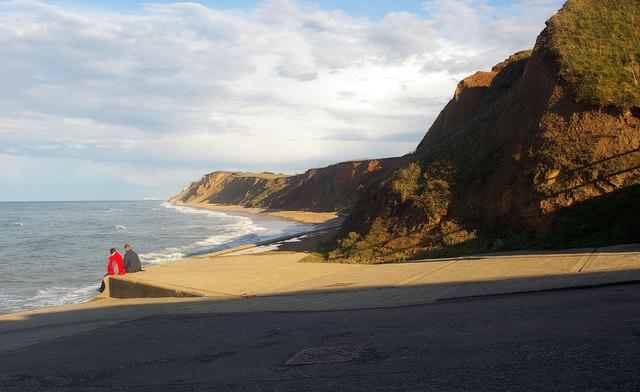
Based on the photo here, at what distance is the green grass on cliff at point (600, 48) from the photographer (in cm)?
1533

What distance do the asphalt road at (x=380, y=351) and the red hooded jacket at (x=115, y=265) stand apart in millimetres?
7133

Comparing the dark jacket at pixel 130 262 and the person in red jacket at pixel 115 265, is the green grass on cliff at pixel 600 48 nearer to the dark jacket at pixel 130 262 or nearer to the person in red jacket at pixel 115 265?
the dark jacket at pixel 130 262

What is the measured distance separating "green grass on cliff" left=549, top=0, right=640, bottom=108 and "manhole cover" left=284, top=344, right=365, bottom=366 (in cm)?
1254

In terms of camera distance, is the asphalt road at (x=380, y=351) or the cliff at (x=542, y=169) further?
the cliff at (x=542, y=169)

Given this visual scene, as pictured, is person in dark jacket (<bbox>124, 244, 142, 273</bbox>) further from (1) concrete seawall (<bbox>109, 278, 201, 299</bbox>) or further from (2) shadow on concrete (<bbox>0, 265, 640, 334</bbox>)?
(2) shadow on concrete (<bbox>0, 265, 640, 334</bbox>)

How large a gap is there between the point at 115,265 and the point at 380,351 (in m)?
12.6

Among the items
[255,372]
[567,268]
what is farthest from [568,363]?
[567,268]

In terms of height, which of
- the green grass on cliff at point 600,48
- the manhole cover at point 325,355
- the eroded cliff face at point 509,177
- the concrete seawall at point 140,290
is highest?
the green grass on cliff at point 600,48

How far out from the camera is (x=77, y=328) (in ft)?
32.5

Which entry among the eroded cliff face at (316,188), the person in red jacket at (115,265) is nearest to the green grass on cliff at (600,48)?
the person in red jacket at (115,265)

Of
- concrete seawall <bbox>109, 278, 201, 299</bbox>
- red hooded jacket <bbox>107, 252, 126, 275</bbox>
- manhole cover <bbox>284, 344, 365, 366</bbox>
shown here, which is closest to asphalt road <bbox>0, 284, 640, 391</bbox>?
manhole cover <bbox>284, 344, 365, 366</bbox>

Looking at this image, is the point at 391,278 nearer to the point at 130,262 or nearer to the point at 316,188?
the point at 130,262

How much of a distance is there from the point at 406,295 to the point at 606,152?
8138 mm

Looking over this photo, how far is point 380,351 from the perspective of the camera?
235 inches
